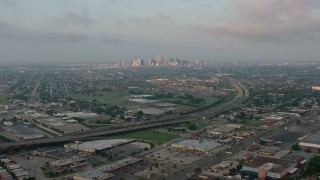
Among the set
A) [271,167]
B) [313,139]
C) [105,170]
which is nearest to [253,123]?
[313,139]

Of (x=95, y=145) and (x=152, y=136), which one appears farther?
(x=152, y=136)

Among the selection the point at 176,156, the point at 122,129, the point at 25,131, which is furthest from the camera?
the point at 122,129

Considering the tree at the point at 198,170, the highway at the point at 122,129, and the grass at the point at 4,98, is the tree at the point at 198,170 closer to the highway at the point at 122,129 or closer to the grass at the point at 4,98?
the highway at the point at 122,129

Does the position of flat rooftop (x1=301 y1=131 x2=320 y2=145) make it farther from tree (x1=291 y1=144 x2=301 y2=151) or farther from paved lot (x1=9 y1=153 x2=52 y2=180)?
paved lot (x1=9 y1=153 x2=52 y2=180)

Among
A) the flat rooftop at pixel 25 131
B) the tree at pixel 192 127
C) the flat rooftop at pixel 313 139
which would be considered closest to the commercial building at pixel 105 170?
the flat rooftop at pixel 25 131

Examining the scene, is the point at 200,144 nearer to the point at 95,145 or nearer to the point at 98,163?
the point at 95,145

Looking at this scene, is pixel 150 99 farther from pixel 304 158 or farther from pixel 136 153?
pixel 304 158
